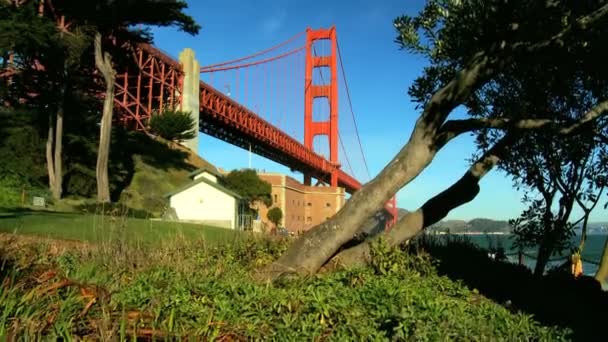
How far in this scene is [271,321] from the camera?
11.1 feet

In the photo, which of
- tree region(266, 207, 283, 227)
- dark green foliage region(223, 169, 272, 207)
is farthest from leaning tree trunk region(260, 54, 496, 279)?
dark green foliage region(223, 169, 272, 207)

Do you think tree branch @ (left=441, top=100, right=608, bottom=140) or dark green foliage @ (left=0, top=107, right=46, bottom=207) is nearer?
A: tree branch @ (left=441, top=100, right=608, bottom=140)

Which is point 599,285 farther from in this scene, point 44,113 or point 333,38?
point 333,38

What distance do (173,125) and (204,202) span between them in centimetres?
1918

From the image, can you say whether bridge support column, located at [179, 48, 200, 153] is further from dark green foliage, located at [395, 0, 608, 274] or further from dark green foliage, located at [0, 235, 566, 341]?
dark green foliage, located at [0, 235, 566, 341]

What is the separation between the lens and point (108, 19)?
28.6 meters

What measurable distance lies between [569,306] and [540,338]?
8.71 feet

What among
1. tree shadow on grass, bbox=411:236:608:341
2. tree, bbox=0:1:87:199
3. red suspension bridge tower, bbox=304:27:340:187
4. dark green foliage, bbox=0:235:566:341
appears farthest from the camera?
red suspension bridge tower, bbox=304:27:340:187

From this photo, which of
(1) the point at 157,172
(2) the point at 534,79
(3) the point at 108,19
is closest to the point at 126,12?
(3) the point at 108,19

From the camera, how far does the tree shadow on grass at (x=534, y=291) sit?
200 inches

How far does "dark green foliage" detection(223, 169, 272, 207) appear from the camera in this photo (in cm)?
6047

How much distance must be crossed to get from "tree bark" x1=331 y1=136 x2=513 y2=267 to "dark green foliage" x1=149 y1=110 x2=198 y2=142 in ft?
141

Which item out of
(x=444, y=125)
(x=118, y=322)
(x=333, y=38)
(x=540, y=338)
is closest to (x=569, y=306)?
(x=444, y=125)

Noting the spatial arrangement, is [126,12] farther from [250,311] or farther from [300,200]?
[300,200]
